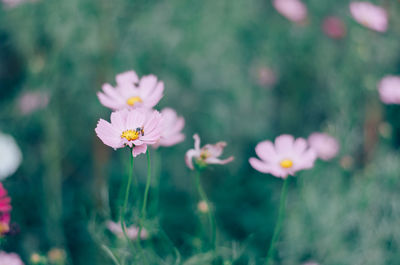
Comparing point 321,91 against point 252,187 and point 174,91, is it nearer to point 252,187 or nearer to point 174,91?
point 252,187

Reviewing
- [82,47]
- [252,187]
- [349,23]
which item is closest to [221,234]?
[252,187]

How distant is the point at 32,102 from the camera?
124 cm

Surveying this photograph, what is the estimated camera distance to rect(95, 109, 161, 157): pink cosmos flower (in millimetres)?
541

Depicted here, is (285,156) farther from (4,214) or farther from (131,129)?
(4,214)

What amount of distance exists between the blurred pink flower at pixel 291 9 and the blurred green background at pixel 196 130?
0.37ft

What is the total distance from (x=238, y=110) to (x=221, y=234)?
0.53m

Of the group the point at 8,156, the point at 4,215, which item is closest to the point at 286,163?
the point at 4,215

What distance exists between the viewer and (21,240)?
120 cm

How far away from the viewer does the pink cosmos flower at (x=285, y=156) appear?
0.63 m

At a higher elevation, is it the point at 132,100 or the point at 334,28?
the point at 132,100

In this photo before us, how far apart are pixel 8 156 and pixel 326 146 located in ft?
3.13

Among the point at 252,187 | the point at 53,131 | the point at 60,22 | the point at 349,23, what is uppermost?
the point at 60,22

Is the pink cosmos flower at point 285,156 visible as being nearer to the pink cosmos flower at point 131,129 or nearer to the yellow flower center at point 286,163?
the yellow flower center at point 286,163

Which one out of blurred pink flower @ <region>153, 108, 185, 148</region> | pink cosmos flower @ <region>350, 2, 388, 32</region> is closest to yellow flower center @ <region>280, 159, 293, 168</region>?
blurred pink flower @ <region>153, 108, 185, 148</region>
